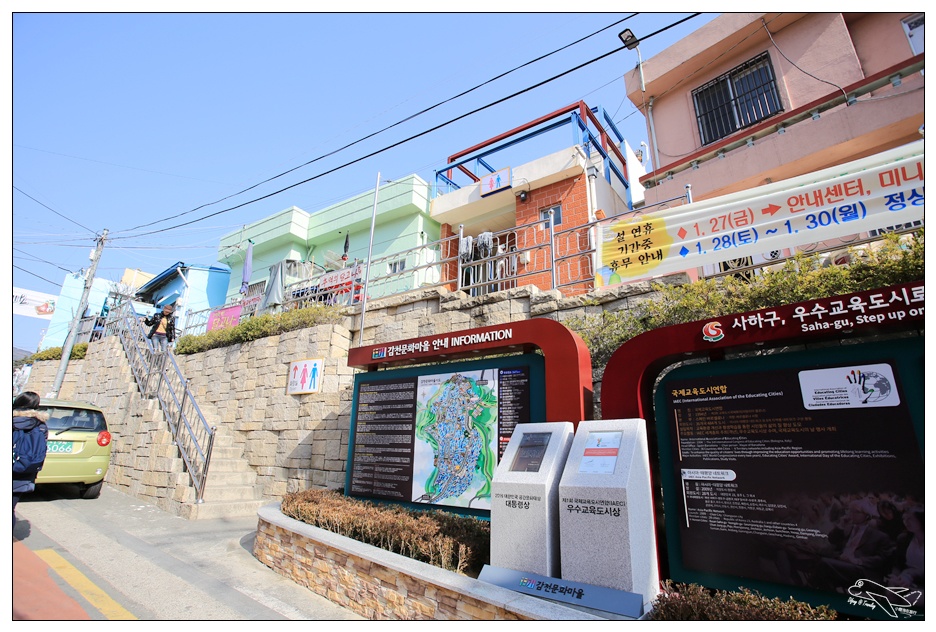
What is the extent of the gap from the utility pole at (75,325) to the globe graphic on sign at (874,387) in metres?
19.0

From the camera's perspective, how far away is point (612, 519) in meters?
3.33

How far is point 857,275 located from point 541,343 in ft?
10.3

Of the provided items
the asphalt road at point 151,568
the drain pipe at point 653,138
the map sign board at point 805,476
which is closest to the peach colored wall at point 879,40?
the drain pipe at point 653,138

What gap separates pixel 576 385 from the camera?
4.65m

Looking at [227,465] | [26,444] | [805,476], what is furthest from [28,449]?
[805,476]

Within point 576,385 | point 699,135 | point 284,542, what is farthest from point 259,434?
point 699,135

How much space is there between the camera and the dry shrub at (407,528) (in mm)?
4090

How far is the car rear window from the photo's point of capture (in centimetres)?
761

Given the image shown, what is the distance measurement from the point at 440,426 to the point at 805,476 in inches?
144

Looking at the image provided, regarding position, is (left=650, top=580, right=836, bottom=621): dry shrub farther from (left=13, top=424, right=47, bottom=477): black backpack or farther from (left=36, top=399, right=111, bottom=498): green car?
(left=36, top=399, right=111, bottom=498): green car

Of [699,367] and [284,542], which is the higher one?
[699,367]

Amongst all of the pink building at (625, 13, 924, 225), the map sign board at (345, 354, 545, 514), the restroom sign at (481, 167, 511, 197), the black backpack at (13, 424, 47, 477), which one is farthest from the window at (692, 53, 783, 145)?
the black backpack at (13, 424, 47, 477)

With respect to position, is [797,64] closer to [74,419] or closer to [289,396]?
[289,396]
